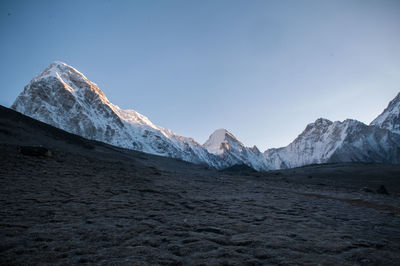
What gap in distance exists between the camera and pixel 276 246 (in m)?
3.83

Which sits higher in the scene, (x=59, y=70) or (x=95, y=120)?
(x=59, y=70)

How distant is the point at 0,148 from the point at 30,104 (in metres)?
112

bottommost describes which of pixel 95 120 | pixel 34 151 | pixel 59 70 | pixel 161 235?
pixel 161 235

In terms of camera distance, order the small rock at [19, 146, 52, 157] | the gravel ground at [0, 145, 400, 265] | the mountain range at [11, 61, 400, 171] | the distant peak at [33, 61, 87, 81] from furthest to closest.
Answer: the distant peak at [33, 61, 87, 81]
the mountain range at [11, 61, 400, 171]
the small rock at [19, 146, 52, 157]
the gravel ground at [0, 145, 400, 265]

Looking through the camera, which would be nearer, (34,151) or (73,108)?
(34,151)

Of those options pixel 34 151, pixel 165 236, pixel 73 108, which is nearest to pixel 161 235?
pixel 165 236

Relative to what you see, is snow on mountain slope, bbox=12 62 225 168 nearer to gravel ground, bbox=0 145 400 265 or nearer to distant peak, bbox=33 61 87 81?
distant peak, bbox=33 61 87 81

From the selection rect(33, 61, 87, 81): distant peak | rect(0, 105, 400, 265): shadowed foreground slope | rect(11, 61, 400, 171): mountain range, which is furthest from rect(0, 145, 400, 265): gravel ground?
rect(33, 61, 87, 81): distant peak

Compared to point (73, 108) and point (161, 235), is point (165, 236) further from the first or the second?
point (73, 108)

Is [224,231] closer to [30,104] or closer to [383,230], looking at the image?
[383,230]

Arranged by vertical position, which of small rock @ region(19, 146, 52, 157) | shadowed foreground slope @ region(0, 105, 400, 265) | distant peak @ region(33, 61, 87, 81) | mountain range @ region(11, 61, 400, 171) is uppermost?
distant peak @ region(33, 61, 87, 81)

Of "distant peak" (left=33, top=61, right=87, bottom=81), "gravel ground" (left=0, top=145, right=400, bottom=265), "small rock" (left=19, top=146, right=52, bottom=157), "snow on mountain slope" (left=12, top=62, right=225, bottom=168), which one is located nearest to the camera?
"gravel ground" (left=0, top=145, right=400, bottom=265)

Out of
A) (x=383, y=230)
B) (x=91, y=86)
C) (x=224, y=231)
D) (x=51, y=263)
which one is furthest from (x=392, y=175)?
(x=91, y=86)

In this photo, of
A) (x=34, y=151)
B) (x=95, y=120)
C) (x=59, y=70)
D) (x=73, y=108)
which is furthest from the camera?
(x=59, y=70)
